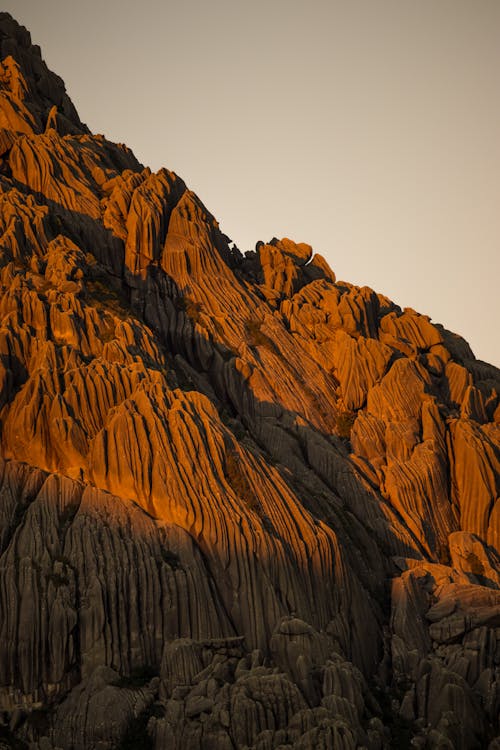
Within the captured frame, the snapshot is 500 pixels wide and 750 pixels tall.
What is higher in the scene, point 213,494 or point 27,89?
point 27,89

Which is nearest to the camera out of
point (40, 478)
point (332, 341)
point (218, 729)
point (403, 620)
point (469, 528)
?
point (218, 729)

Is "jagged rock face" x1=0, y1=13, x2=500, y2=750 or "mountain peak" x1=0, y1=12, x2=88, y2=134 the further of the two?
"mountain peak" x1=0, y1=12, x2=88, y2=134

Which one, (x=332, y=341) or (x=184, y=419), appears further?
(x=332, y=341)

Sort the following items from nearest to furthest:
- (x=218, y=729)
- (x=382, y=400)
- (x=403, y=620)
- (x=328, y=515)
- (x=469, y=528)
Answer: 1. (x=218, y=729)
2. (x=403, y=620)
3. (x=328, y=515)
4. (x=469, y=528)
5. (x=382, y=400)

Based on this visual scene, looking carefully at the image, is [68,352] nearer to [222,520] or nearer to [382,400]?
[222,520]

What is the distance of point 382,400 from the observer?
76.8 m

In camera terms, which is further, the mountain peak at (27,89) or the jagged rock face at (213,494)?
the mountain peak at (27,89)

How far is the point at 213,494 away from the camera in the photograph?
55938 mm

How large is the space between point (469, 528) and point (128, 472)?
99.5 feet

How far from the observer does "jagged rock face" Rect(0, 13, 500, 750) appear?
4769 centimetres

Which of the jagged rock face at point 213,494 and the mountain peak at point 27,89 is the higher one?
the mountain peak at point 27,89

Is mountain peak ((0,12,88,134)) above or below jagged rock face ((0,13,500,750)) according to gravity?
above

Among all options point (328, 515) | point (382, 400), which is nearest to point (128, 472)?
point (328, 515)

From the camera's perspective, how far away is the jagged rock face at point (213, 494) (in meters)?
47.7
